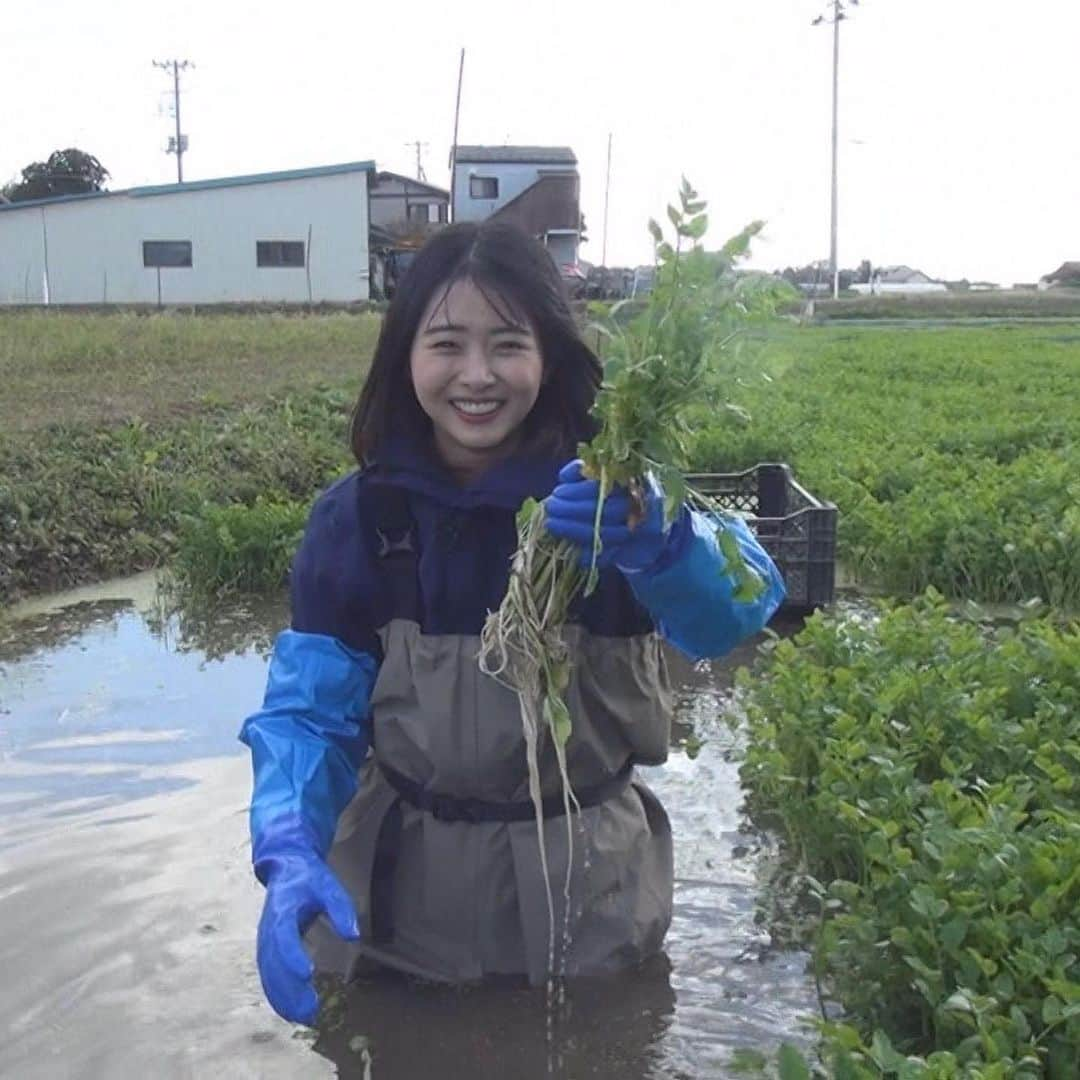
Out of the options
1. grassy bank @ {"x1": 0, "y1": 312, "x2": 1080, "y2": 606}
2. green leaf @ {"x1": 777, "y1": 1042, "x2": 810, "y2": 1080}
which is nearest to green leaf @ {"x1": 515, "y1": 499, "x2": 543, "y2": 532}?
grassy bank @ {"x1": 0, "y1": 312, "x2": 1080, "y2": 606}

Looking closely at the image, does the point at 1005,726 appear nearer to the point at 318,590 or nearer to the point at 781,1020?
the point at 781,1020

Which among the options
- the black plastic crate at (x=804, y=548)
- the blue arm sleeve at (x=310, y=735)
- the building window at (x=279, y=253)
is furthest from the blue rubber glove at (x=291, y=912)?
the building window at (x=279, y=253)

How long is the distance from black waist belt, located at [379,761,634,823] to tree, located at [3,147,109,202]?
49.8 m

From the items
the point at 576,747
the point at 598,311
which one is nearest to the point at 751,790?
the point at 576,747

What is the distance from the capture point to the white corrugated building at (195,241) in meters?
33.2

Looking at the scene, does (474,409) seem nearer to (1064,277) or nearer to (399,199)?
(399,199)

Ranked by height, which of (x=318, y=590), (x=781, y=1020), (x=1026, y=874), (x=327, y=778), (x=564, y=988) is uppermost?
(x=318, y=590)

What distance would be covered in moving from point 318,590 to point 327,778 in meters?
0.31

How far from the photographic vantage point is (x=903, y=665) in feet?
13.0

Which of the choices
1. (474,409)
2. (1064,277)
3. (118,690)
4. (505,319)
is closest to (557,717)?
(474,409)

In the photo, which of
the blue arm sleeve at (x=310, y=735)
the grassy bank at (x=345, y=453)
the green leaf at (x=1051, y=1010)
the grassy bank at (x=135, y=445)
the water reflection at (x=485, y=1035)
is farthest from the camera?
the grassy bank at (x=135, y=445)

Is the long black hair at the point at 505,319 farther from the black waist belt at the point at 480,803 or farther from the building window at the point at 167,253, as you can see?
the building window at the point at 167,253

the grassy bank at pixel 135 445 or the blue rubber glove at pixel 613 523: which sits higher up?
the blue rubber glove at pixel 613 523

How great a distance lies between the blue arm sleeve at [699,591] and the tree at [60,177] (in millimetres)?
50068
